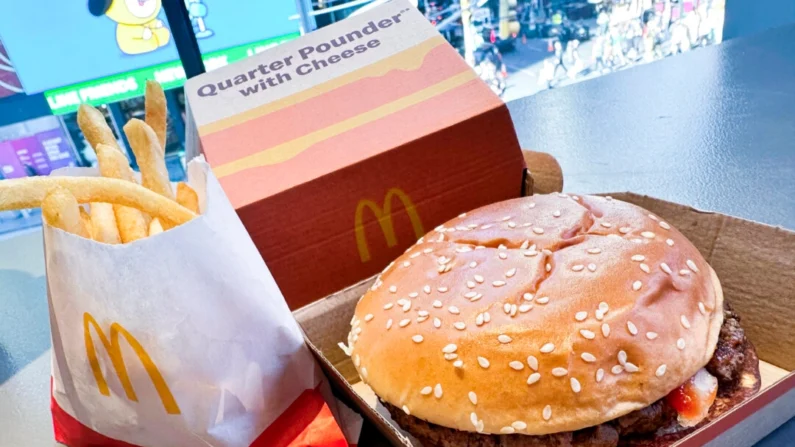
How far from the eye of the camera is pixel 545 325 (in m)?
1.11

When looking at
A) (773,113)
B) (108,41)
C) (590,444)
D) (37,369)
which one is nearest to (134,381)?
(590,444)

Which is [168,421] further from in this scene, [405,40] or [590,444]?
[405,40]

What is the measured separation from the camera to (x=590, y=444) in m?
1.08

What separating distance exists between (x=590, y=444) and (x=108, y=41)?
4106mm

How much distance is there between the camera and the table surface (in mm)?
1807

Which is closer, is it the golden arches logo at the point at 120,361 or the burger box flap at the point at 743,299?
the golden arches logo at the point at 120,361

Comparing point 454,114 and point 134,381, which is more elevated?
point 454,114

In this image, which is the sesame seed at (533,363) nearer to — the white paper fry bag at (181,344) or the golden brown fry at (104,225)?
the white paper fry bag at (181,344)

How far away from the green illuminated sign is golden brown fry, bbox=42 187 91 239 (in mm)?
3390

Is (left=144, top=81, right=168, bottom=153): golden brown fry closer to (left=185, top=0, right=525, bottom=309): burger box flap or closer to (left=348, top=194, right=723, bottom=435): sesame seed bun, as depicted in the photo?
(left=185, top=0, right=525, bottom=309): burger box flap

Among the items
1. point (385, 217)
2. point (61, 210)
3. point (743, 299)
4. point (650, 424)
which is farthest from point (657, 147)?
point (61, 210)

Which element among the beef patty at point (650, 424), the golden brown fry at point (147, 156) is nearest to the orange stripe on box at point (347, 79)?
the golden brown fry at point (147, 156)

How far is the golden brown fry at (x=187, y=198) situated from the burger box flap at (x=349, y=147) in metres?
0.33

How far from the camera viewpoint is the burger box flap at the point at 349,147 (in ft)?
5.16
